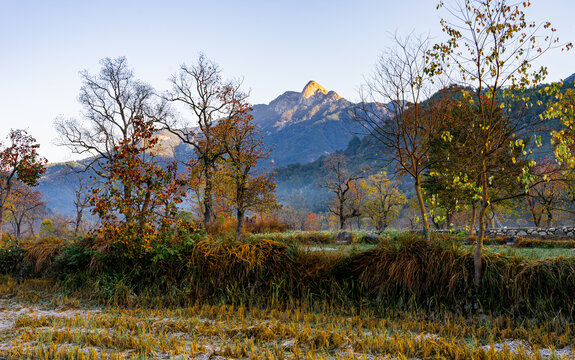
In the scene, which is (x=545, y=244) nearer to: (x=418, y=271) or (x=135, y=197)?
(x=418, y=271)

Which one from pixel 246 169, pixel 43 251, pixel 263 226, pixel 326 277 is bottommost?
pixel 326 277

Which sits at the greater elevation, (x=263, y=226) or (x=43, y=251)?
(x=263, y=226)

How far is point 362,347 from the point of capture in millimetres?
4312

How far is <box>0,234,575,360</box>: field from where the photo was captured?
14.1ft

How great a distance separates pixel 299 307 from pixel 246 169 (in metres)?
10.8

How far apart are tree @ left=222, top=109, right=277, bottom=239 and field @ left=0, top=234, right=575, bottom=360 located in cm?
879

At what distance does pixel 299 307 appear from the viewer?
21.0 feet

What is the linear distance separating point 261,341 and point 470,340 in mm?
2928

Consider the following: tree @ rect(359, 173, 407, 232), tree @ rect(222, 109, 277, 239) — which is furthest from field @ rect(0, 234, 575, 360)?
tree @ rect(359, 173, 407, 232)

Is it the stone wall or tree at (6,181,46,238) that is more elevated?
tree at (6,181,46,238)

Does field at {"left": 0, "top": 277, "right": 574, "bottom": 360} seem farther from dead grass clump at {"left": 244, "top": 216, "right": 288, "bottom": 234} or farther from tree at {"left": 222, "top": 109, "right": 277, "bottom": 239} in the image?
dead grass clump at {"left": 244, "top": 216, "right": 288, "bottom": 234}

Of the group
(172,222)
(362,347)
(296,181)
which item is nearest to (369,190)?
(172,222)

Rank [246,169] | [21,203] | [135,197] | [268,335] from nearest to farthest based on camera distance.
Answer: [268,335] → [135,197] → [246,169] → [21,203]

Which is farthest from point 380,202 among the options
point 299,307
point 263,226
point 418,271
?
point 299,307
